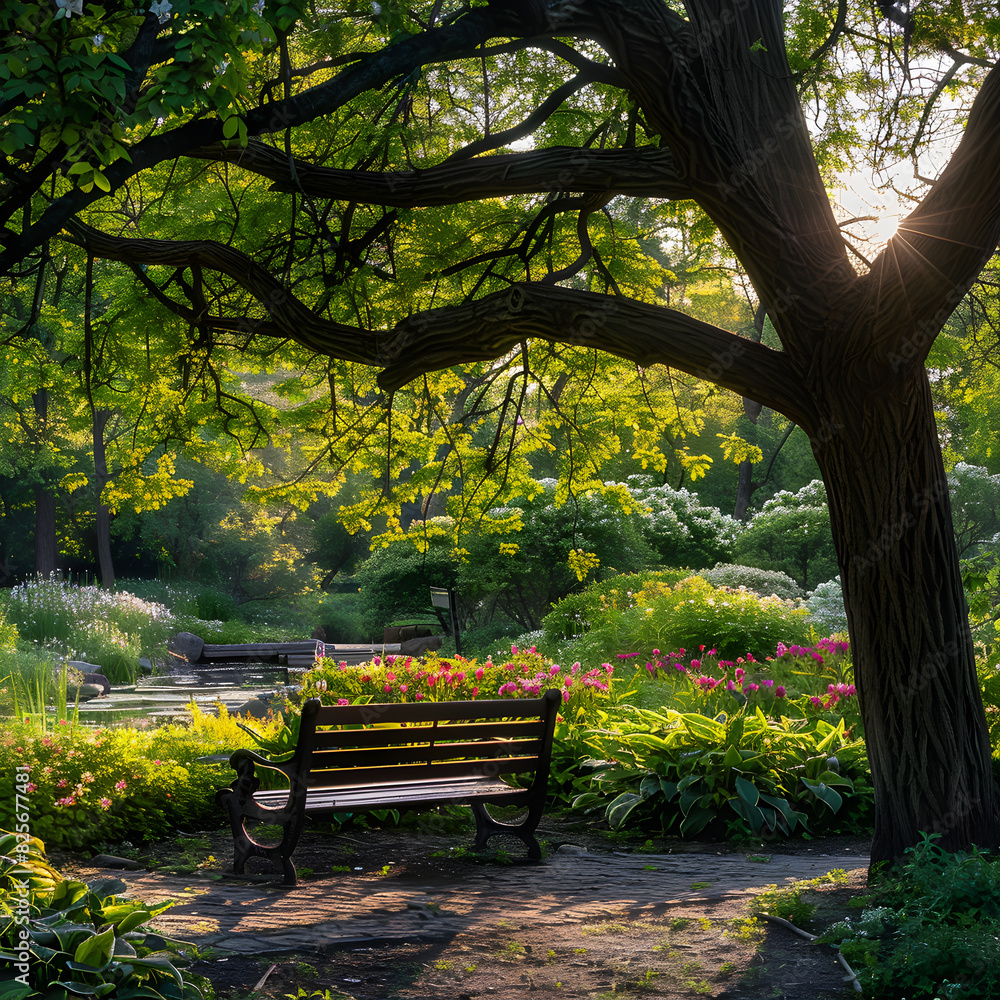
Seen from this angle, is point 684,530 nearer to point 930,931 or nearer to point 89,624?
point 89,624

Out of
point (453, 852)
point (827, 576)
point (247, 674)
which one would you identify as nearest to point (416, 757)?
point (453, 852)

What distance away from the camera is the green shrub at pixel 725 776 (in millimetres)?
5812

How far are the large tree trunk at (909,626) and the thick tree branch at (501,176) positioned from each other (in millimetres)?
1599

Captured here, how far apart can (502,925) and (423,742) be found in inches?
69.8

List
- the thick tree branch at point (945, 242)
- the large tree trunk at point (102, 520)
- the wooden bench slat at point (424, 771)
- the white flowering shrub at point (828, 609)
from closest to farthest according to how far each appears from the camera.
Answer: the thick tree branch at point (945, 242)
the wooden bench slat at point (424, 771)
the white flowering shrub at point (828, 609)
the large tree trunk at point (102, 520)

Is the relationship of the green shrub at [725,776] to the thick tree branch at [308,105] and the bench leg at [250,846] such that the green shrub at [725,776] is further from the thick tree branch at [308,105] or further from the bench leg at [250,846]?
the thick tree branch at [308,105]

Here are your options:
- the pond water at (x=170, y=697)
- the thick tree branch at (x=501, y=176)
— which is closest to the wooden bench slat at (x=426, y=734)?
the thick tree branch at (x=501, y=176)

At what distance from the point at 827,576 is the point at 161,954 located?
1919cm

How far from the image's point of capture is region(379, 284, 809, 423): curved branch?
415 centimetres

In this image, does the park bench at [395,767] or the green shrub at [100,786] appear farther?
the green shrub at [100,786]

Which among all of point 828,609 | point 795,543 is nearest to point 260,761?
point 828,609

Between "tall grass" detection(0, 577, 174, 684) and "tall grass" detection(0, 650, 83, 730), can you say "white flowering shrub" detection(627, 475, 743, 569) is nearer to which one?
"tall grass" detection(0, 577, 174, 684)

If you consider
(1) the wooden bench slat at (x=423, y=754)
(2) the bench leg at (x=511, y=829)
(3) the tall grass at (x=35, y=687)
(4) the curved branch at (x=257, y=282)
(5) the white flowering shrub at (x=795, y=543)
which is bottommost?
(2) the bench leg at (x=511, y=829)

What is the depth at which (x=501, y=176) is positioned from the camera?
4.71 metres
